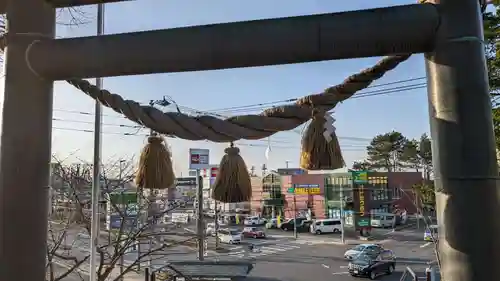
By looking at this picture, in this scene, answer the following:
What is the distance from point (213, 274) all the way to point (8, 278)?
402 cm

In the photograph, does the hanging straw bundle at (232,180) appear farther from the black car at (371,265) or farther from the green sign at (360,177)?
the green sign at (360,177)

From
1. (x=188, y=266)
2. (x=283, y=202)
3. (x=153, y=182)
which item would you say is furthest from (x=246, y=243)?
(x=153, y=182)

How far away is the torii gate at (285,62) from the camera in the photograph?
801 mm

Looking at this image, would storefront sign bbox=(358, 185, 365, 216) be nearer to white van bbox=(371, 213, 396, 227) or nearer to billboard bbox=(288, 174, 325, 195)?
white van bbox=(371, 213, 396, 227)

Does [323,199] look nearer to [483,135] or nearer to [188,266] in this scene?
[188,266]

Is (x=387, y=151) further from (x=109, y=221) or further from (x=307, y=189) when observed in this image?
(x=109, y=221)

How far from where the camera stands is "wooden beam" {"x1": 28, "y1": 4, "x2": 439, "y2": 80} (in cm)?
87

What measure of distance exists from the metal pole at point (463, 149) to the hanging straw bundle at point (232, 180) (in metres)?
0.53

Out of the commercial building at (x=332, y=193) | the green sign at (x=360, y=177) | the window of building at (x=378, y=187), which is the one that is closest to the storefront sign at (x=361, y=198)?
the commercial building at (x=332, y=193)

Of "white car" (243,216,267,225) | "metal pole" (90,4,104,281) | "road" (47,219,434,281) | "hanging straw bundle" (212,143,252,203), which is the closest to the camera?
"hanging straw bundle" (212,143,252,203)

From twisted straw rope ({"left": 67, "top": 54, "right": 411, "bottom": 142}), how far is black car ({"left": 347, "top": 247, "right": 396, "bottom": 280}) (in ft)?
38.5

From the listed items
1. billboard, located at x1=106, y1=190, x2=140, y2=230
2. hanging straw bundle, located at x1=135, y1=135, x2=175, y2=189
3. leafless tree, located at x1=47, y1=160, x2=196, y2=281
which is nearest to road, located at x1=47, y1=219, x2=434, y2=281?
billboard, located at x1=106, y1=190, x2=140, y2=230

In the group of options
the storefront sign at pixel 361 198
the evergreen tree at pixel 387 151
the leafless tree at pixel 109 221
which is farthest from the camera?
the evergreen tree at pixel 387 151

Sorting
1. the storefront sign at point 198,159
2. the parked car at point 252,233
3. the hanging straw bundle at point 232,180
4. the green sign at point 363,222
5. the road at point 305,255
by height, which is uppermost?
the storefront sign at point 198,159
